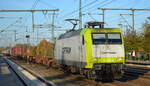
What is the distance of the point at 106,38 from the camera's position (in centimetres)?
1738

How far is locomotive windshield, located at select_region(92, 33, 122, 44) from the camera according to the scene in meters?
17.2

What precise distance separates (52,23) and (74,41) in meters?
19.1

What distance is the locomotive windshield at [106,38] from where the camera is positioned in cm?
1724

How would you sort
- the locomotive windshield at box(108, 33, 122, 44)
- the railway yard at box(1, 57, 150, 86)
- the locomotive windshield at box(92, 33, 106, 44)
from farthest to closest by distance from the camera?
the locomotive windshield at box(108, 33, 122, 44)
the locomotive windshield at box(92, 33, 106, 44)
the railway yard at box(1, 57, 150, 86)

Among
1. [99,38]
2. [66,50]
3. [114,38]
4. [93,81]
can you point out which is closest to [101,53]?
[99,38]

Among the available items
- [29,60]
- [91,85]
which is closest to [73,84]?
[91,85]

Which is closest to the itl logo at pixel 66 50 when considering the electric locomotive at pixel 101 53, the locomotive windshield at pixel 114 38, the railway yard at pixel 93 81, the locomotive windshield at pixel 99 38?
the railway yard at pixel 93 81

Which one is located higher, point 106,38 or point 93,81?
point 106,38

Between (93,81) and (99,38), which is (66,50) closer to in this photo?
(93,81)

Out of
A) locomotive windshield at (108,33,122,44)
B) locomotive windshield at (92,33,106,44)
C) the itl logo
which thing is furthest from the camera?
the itl logo

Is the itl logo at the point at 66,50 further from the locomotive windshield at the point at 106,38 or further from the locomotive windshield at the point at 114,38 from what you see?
the locomotive windshield at the point at 114,38

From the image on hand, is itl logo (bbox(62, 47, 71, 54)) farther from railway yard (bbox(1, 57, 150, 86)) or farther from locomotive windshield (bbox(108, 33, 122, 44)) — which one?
locomotive windshield (bbox(108, 33, 122, 44))

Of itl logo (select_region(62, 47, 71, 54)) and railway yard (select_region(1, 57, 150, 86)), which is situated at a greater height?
itl logo (select_region(62, 47, 71, 54))

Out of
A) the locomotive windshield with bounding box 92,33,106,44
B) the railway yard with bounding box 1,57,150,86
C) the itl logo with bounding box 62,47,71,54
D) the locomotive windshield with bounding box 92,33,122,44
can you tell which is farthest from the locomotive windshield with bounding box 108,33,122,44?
the itl logo with bounding box 62,47,71,54
